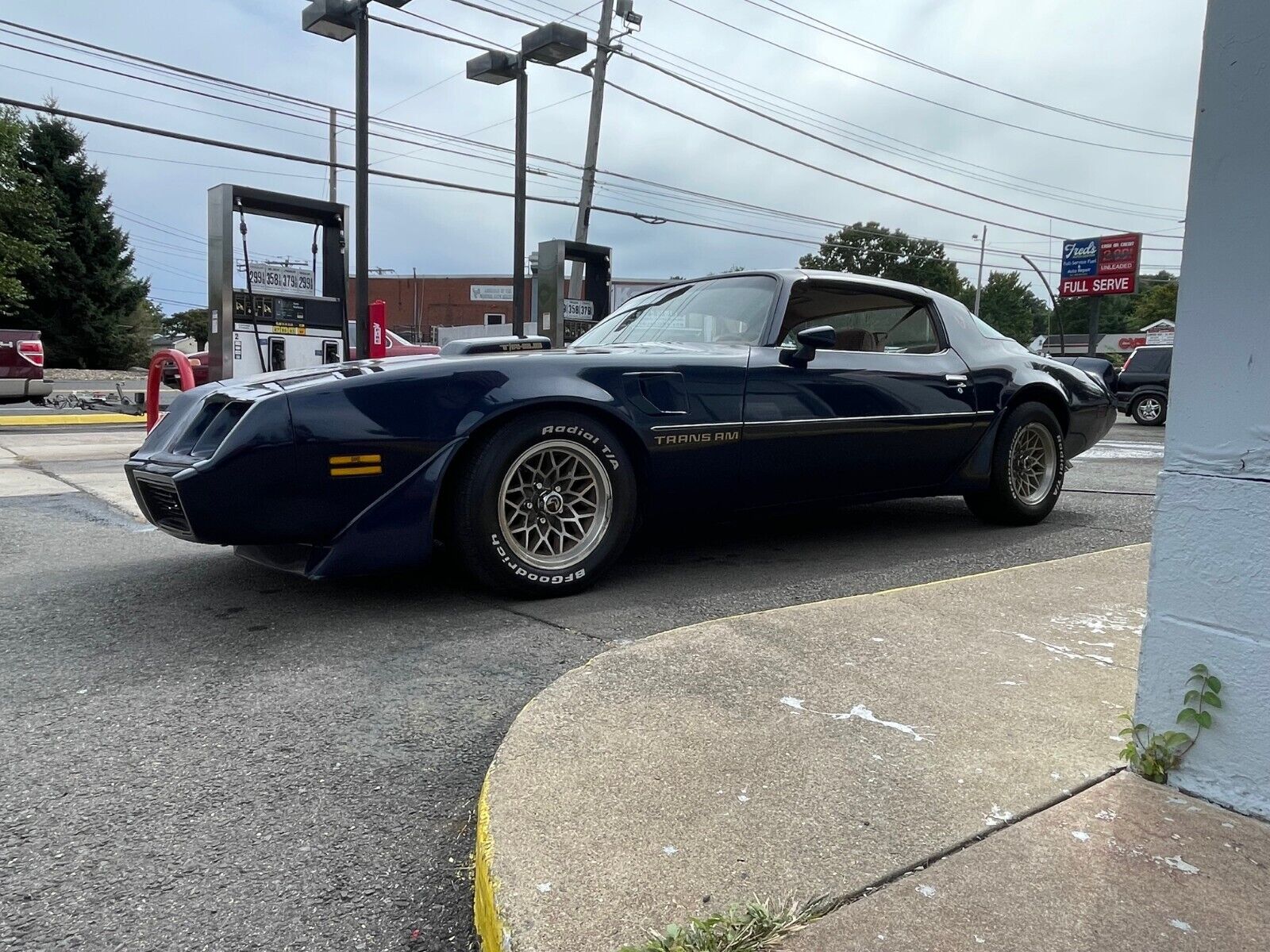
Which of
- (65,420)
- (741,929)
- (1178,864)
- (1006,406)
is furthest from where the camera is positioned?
(65,420)

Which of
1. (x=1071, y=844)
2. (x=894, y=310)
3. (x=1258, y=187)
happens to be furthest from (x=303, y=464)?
(x=894, y=310)

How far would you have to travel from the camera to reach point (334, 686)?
8.33ft

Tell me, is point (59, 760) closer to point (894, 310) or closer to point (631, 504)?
point (631, 504)

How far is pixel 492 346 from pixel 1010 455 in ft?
8.97

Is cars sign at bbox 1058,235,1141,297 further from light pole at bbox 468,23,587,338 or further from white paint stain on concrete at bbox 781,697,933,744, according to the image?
white paint stain on concrete at bbox 781,697,933,744

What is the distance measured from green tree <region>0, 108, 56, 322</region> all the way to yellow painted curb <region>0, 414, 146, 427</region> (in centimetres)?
2324

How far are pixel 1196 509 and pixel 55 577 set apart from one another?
394 centimetres

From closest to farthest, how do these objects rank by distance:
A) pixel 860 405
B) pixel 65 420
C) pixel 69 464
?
pixel 860 405
pixel 69 464
pixel 65 420

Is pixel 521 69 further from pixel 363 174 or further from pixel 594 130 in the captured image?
pixel 594 130

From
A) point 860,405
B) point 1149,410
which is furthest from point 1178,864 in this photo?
point 1149,410

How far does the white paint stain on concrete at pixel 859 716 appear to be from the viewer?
211cm

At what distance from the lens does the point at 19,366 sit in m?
14.4

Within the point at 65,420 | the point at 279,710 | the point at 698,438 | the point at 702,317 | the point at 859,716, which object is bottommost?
the point at 65,420

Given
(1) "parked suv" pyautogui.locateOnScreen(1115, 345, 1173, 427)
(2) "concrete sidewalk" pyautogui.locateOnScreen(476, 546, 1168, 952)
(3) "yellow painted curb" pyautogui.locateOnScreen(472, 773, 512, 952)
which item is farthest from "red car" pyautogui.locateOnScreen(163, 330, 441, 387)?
(3) "yellow painted curb" pyautogui.locateOnScreen(472, 773, 512, 952)
